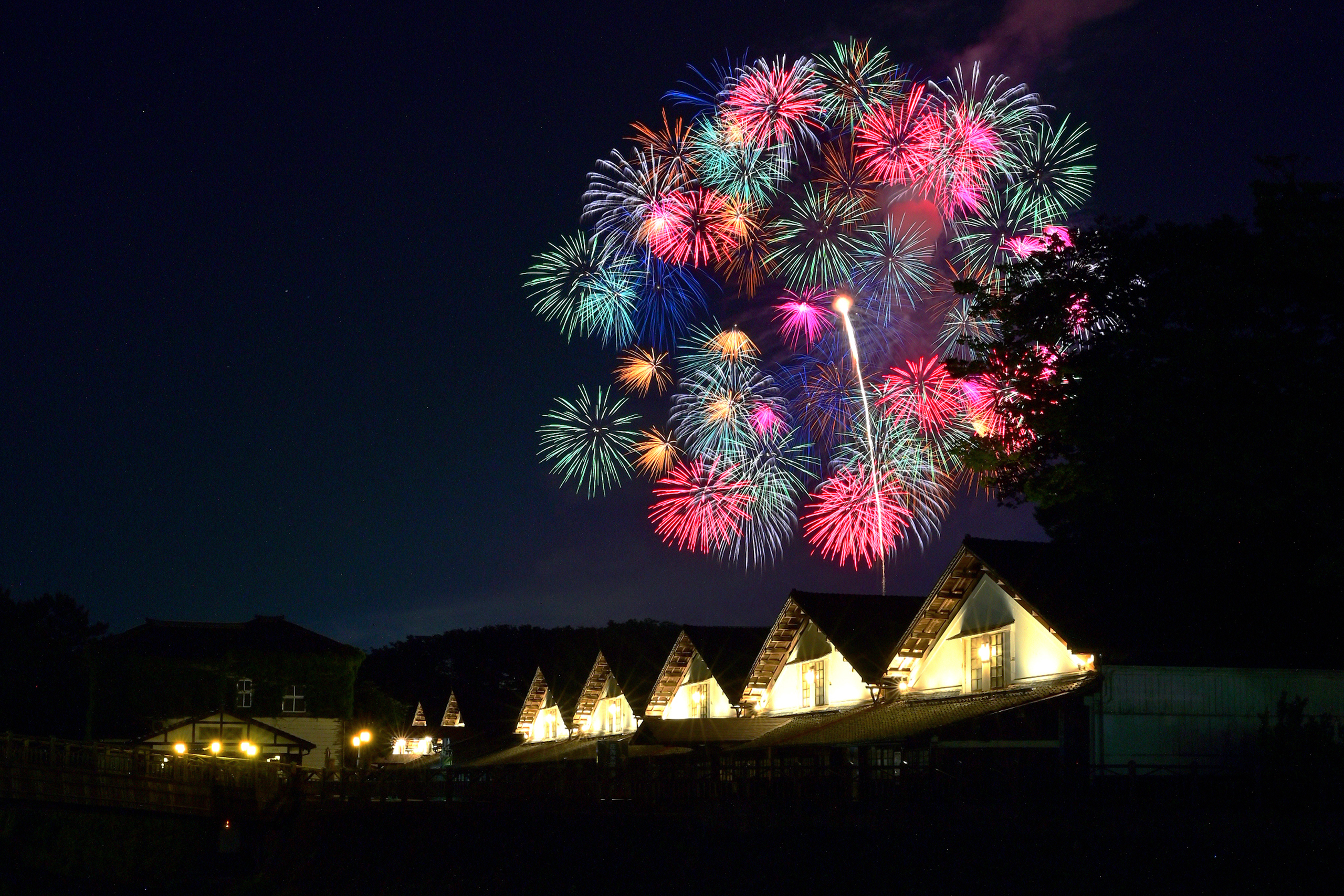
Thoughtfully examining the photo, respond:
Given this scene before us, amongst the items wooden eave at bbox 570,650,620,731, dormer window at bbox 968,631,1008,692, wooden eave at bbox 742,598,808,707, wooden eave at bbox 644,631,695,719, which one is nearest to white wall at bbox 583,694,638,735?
wooden eave at bbox 570,650,620,731

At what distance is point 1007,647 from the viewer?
27906mm

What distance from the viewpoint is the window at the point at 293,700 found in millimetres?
54281

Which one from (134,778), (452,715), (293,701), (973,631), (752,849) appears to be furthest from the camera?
(452,715)

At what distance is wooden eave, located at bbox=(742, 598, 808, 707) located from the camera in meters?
37.1

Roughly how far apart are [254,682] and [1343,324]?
44.5 m

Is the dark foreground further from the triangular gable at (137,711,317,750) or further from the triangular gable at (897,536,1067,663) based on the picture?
the triangular gable at (137,711,317,750)

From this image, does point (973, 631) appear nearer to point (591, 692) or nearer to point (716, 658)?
point (716, 658)

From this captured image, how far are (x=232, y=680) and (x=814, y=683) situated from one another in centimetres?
2869

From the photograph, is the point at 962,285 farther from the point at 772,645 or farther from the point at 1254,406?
the point at 772,645

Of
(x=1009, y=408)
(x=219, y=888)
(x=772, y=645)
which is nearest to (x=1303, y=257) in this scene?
(x=1009, y=408)

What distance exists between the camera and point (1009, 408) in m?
28.4

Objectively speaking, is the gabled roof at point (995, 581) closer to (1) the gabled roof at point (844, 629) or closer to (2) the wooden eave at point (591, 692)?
(1) the gabled roof at point (844, 629)

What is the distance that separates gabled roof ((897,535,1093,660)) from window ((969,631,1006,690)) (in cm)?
113

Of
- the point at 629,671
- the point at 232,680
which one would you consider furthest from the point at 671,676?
the point at 232,680
